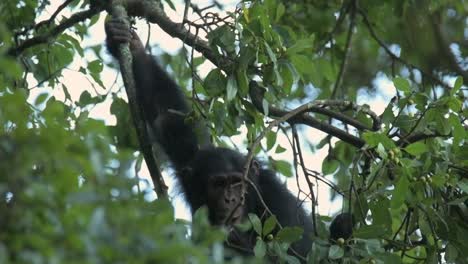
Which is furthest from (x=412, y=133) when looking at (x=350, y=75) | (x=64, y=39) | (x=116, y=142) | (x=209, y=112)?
(x=350, y=75)

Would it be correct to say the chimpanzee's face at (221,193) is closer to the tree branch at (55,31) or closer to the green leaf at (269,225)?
the tree branch at (55,31)

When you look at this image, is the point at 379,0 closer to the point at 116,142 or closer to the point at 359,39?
the point at 359,39

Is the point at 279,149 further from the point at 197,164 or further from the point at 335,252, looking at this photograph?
the point at 335,252

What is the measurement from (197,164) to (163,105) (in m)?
0.67

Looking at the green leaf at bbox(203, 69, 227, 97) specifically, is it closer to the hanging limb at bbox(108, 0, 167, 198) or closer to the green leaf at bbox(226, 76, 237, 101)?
the green leaf at bbox(226, 76, 237, 101)

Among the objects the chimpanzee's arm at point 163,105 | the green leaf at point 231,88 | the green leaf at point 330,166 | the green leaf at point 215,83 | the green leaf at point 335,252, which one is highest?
the chimpanzee's arm at point 163,105

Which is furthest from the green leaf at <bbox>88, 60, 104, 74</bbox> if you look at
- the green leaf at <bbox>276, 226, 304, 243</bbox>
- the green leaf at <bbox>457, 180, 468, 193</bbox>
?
the green leaf at <bbox>457, 180, 468, 193</bbox>

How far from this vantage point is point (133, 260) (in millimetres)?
3170

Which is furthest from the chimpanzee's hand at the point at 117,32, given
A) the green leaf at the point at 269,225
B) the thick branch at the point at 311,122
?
the green leaf at the point at 269,225

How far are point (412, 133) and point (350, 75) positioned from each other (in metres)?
5.62

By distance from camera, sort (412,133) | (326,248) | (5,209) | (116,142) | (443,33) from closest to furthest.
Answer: (5,209) → (326,248) → (412,133) → (116,142) → (443,33)

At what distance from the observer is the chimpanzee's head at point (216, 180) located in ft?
27.2

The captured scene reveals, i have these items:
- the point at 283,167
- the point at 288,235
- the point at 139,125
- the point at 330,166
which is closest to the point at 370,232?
the point at 288,235

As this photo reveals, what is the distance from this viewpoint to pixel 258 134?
752 cm
